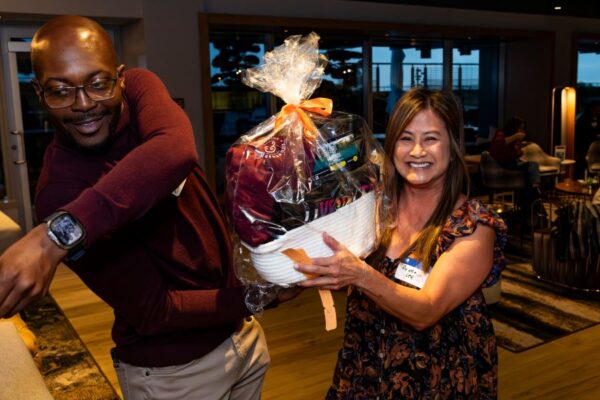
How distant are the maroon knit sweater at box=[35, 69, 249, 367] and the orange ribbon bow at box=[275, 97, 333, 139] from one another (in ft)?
0.67

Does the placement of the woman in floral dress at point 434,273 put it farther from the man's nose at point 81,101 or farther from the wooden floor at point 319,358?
the wooden floor at point 319,358

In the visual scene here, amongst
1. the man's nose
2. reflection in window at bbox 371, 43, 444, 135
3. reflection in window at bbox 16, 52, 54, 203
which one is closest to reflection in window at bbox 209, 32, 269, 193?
reflection in window at bbox 371, 43, 444, 135

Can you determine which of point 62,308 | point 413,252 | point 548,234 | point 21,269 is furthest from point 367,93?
point 21,269

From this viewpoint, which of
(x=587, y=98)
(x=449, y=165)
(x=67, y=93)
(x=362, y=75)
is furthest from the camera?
(x=587, y=98)

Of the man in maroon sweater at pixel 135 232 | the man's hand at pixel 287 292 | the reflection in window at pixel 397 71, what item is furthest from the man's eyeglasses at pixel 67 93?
the reflection in window at pixel 397 71

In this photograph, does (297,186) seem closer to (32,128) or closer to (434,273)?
(434,273)

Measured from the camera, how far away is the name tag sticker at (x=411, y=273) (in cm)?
146

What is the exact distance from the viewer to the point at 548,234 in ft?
15.4

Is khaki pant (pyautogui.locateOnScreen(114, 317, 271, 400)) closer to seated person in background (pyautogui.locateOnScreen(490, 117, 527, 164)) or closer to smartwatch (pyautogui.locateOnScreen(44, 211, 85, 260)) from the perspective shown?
smartwatch (pyautogui.locateOnScreen(44, 211, 85, 260))

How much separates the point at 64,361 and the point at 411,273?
9.44 ft

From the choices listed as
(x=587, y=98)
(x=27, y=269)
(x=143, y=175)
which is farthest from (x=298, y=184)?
(x=587, y=98)

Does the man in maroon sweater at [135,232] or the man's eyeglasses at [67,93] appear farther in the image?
the man's eyeglasses at [67,93]

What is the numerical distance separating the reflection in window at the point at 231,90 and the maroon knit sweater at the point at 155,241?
6156 mm

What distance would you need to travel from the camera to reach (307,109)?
1.22m
